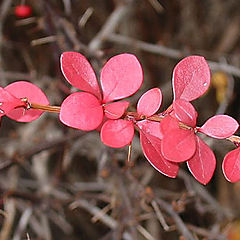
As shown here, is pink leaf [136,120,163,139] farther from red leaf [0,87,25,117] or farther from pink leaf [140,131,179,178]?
red leaf [0,87,25,117]

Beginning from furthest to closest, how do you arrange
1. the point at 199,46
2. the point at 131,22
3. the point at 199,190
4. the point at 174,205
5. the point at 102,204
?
the point at 199,46, the point at 131,22, the point at 102,204, the point at 199,190, the point at 174,205

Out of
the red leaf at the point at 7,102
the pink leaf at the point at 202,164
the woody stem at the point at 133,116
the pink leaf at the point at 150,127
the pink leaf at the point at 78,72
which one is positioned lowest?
the pink leaf at the point at 202,164

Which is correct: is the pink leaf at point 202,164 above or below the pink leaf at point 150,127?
below

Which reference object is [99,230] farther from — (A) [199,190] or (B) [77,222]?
(A) [199,190]

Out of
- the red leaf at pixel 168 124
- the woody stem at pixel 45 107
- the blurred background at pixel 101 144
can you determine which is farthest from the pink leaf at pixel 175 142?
the blurred background at pixel 101 144

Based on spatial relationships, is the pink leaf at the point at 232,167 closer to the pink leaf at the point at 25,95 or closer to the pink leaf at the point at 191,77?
the pink leaf at the point at 191,77

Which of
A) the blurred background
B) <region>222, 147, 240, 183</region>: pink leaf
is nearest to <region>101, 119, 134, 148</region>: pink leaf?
<region>222, 147, 240, 183</region>: pink leaf

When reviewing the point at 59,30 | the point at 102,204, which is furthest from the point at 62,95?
the point at 102,204
